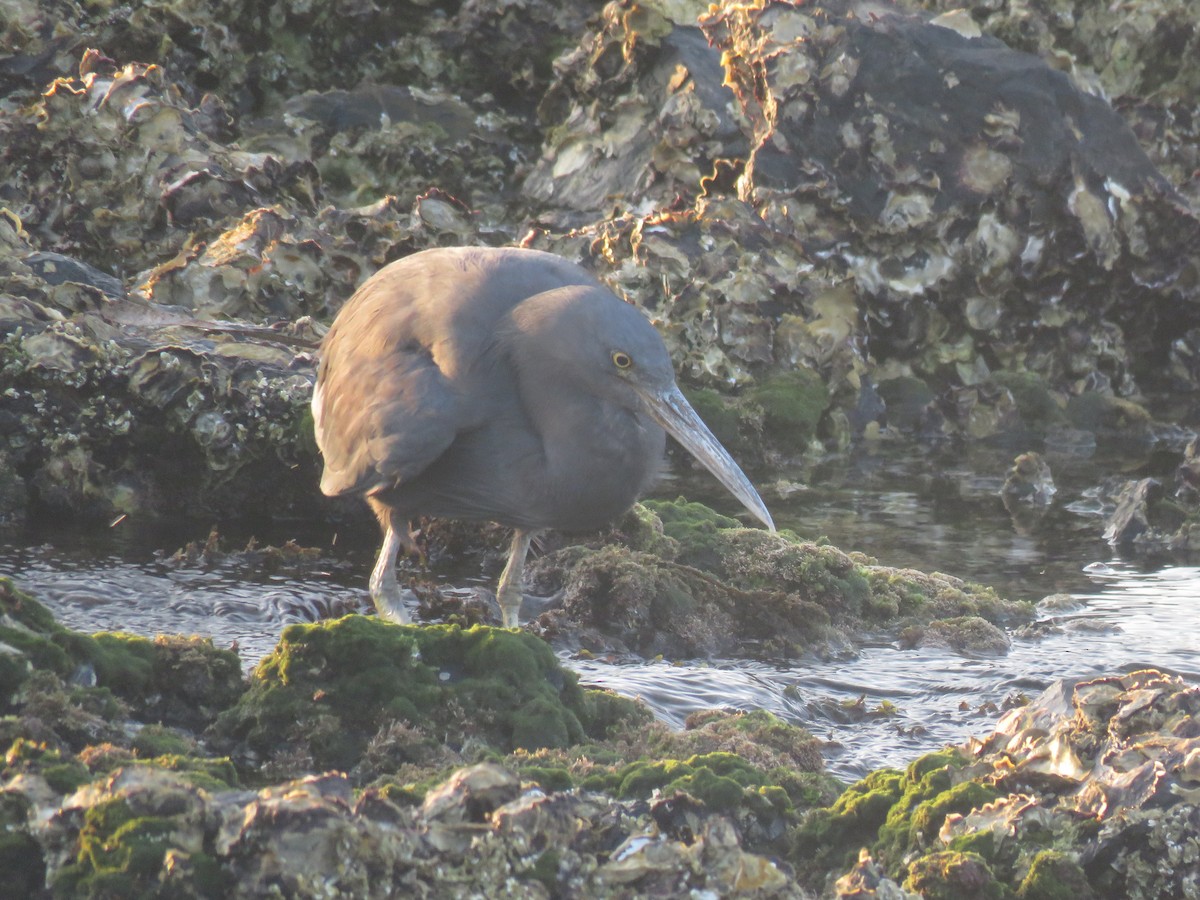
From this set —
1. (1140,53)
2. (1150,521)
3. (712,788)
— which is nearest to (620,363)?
(712,788)

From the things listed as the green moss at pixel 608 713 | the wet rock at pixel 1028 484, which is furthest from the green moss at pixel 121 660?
the wet rock at pixel 1028 484

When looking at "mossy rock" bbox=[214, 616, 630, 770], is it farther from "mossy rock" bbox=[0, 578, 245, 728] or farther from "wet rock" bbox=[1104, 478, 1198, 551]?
"wet rock" bbox=[1104, 478, 1198, 551]

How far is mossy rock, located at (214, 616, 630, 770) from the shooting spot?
363cm

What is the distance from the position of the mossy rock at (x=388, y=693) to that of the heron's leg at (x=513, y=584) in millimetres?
1704

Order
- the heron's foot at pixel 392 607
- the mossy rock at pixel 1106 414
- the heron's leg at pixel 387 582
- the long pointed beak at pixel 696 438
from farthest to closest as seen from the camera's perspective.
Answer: the mossy rock at pixel 1106 414
the heron's leg at pixel 387 582
the heron's foot at pixel 392 607
the long pointed beak at pixel 696 438

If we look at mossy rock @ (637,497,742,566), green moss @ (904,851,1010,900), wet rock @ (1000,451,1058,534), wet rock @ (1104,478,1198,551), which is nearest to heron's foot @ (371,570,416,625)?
mossy rock @ (637,497,742,566)

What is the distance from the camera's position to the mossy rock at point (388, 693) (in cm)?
363

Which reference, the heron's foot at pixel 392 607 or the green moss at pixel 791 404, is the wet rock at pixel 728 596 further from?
the green moss at pixel 791 404

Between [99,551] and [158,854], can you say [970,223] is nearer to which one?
[99,551]

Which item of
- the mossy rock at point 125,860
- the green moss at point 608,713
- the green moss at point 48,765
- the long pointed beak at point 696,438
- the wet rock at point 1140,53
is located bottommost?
the green moss at point 608,713

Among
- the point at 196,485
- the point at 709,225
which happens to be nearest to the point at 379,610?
the point at 196,485

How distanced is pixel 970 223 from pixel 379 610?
19.4 ft

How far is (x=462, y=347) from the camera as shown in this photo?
5191mm

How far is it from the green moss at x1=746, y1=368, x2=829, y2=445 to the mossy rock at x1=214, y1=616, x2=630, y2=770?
18.4 ft
